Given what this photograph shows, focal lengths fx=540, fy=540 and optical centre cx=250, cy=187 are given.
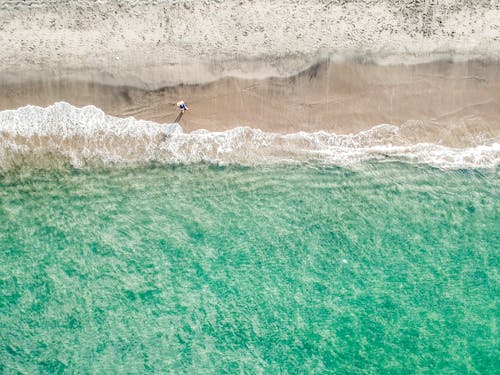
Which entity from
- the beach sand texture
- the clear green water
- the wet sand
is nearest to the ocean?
the clear green water

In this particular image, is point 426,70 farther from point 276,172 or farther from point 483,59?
point 276,172

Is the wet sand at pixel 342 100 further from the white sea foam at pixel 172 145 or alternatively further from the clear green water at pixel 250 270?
the clear green water at pixel 250 270

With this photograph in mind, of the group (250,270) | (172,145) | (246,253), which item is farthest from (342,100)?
(250,270)

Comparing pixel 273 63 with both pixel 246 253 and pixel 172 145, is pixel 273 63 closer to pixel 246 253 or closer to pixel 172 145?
pixel 172 145

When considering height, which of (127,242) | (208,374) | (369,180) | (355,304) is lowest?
(208,374)

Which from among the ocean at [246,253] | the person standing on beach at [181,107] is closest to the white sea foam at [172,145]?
the ocean at [246,253]

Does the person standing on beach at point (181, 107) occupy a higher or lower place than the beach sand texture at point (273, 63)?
lower

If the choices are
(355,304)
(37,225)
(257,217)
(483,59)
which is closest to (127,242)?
(37,225)
